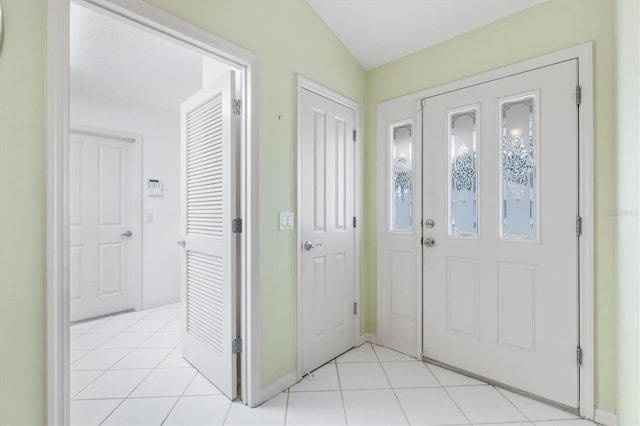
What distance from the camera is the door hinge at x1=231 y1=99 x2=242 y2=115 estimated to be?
73.5 inches

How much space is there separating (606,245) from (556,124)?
75 centimetres

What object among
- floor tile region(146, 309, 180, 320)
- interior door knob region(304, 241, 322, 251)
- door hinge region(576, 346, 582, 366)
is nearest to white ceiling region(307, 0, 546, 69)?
interior door knob region(304, 241, 322, 251)

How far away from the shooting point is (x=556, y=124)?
1.80m

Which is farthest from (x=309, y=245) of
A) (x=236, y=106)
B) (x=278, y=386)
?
(x=236, y=106)

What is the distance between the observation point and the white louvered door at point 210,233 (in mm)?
1873

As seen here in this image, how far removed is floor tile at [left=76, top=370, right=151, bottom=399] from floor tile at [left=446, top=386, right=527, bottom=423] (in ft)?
6.98

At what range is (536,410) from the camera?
1.76 meters

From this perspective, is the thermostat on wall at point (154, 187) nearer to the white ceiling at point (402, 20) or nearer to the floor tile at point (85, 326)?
the floor tile at point (85, 326)

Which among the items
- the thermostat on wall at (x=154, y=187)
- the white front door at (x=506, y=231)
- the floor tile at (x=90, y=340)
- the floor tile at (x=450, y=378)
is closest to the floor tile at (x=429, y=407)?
the floor tile at (x=450, y=378)

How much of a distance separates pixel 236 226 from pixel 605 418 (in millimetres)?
2362

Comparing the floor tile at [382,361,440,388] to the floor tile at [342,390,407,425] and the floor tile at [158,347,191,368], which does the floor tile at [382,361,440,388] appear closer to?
the floor tile at [342,390,407,425]

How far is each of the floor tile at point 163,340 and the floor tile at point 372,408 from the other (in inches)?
65.6

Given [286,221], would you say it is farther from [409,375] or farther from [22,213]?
[409,375]

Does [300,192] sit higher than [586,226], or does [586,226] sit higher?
[300,192]
